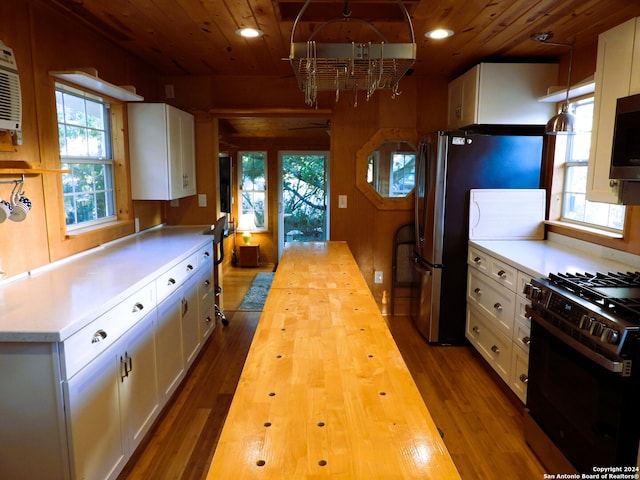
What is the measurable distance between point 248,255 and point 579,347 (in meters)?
5.66

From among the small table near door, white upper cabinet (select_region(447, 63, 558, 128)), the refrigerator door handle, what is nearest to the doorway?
the small table near door

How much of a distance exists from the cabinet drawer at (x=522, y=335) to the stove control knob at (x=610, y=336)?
2.59 ft

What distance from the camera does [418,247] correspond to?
4012mm

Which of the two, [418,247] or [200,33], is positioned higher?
[200,33]

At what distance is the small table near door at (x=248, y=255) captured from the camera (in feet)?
23.1

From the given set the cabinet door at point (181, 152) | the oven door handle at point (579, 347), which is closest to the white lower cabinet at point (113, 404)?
the cabinet door at point (181, 152)

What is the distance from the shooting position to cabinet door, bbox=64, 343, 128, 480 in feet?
5.42

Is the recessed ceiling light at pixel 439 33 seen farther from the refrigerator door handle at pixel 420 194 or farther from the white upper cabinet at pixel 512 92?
the refrigerator door handle at pixel 420 194

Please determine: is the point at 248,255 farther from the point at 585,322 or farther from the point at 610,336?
the point at 610,336

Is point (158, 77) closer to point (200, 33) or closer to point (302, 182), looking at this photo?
point (200, 33)

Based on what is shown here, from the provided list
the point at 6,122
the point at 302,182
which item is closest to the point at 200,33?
the point at 6,122

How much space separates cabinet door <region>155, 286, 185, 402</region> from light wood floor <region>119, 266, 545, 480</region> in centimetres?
18

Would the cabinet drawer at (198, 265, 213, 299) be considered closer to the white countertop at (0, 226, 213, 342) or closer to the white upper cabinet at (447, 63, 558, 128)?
the white countertop at (0, 226, 213, 342)

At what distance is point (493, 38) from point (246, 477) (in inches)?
122
